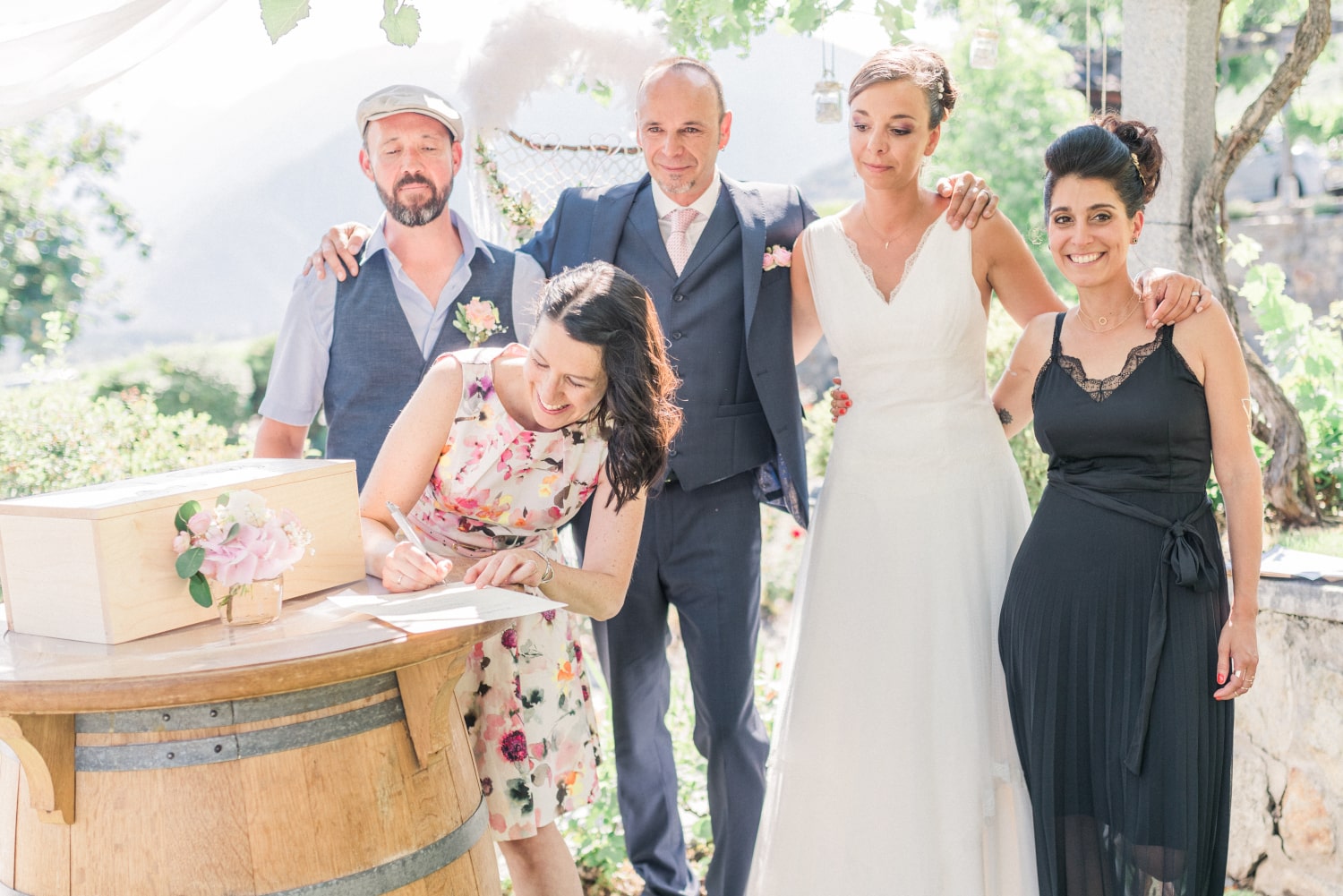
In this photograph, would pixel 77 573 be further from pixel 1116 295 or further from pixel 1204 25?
pixel 1204 25

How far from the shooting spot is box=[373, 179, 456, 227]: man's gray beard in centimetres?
284

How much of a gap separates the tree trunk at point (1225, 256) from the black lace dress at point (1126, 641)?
1469 millimetres

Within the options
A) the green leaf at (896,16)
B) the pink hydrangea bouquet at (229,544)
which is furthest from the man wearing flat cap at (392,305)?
the green leaf at (896,16)

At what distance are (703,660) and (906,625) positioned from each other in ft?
1.67

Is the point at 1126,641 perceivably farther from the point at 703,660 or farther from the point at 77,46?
the point at 77,46

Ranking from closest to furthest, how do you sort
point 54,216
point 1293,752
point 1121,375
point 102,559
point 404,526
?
point 102,559 < point 404,526 < point 1121,375 < point 1293,752 < point 54,216

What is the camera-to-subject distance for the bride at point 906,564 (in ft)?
8.18

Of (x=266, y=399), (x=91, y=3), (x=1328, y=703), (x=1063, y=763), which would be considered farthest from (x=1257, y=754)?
(x=91, y=3)

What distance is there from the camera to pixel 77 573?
1.68 metres

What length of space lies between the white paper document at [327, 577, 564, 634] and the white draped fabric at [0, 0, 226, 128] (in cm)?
125

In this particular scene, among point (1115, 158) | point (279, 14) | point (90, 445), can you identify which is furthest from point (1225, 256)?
point (90, 445)

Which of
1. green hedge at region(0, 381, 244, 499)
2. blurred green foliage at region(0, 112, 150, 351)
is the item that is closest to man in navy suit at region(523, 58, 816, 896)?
green hedge at region(0, 381, 244, 499)

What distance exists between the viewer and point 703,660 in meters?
2.76

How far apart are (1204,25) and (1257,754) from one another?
6.99ft
